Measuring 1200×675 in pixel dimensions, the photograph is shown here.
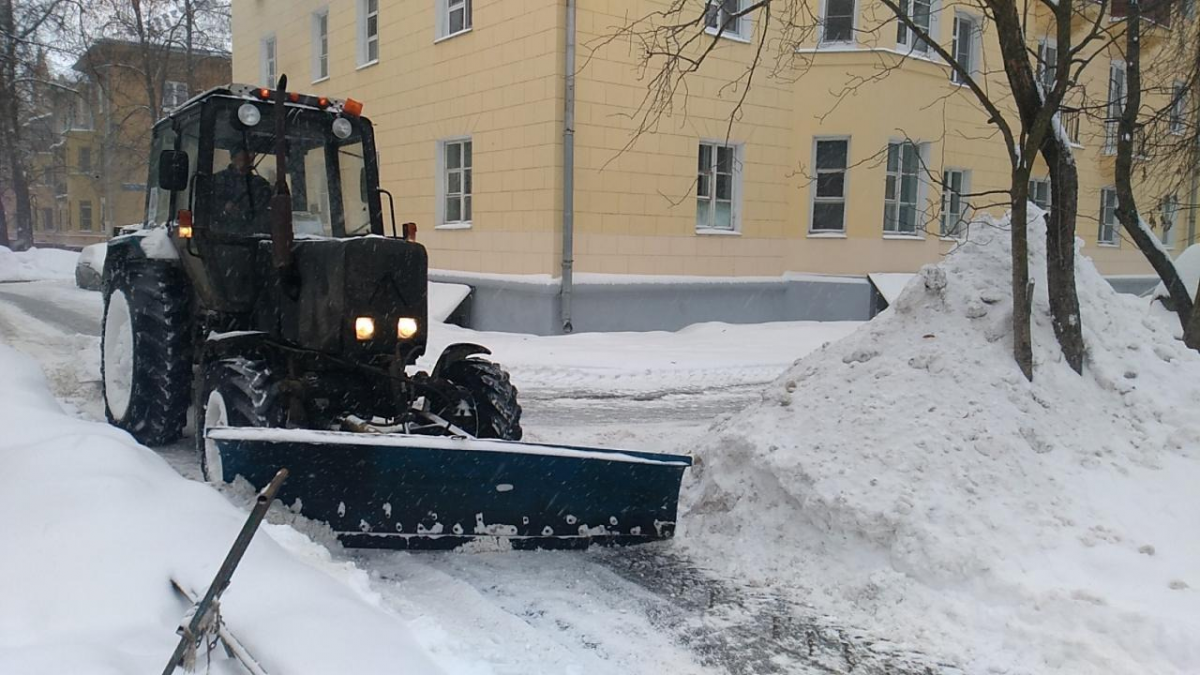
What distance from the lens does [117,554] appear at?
3.06 metres

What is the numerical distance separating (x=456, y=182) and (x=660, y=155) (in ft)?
12.0

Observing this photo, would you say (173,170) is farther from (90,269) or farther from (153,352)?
(90,269)

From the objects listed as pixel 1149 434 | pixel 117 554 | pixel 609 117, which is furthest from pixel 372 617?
pixel 609 117

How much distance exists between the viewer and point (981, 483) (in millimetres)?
4449

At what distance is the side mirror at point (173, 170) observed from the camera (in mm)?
5062

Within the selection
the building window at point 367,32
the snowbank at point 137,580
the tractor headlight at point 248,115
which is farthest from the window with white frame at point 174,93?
the snowbank at point 137,580

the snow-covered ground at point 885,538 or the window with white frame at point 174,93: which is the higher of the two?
the window with white frame at point 174,93

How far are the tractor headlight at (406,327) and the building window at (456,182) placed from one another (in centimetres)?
976

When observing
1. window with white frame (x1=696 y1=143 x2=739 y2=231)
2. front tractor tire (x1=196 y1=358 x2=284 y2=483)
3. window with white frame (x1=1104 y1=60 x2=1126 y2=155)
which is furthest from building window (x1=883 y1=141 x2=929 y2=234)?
front tractor tire (x1=196 y1=358 x2=284 y2=483)

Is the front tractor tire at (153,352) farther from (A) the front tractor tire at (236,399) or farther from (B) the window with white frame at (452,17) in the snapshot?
(B) the window with white frame at (452,17)

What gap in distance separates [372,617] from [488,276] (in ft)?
36.2

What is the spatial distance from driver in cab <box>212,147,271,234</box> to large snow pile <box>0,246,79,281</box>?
23439mm

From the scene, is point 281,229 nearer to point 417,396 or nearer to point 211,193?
point 211,193

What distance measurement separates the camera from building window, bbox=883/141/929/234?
15742 millimetres
